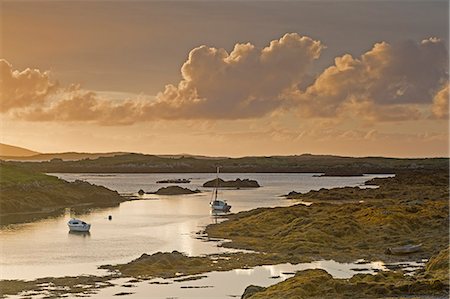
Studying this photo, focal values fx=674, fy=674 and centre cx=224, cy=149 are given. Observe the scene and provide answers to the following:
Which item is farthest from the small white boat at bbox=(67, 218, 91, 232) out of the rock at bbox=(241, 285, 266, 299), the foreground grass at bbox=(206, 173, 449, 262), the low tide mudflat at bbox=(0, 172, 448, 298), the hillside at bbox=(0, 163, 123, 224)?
the rock at bbox=(241, 285, 266, 299)

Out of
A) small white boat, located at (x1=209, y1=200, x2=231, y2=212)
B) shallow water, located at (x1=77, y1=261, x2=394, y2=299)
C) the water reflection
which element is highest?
small white boat, located at (x1=209, y1=200, x2=231, y2=212)

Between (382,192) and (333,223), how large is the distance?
6276 cm

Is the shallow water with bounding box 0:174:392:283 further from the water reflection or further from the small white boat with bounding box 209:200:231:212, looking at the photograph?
the small white boat with bounding box 209:200:231:212

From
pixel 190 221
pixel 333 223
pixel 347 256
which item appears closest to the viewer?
pixel 347 256

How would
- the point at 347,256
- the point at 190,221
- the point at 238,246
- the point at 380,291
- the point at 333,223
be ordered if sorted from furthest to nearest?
the point at 190,221, the point at 333,223, the point at 238,246, the point at 347,256, the point at 380,291

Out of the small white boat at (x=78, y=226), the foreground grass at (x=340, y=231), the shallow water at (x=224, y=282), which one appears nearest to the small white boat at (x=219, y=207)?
the foreground grass at (x=340, y=231)

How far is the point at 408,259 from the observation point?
47.4 meters

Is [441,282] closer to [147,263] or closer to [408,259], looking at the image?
[408,259]

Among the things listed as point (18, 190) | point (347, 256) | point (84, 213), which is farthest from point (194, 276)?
point (18, 190)

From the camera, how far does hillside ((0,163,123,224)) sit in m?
91.9

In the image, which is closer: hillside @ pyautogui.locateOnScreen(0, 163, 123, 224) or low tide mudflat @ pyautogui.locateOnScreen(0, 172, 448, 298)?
low tide mudflat @ pyautogui.locateOnScreen(0, 172, 448, 298)

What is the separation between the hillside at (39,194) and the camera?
91.9m

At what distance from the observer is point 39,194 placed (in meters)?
102

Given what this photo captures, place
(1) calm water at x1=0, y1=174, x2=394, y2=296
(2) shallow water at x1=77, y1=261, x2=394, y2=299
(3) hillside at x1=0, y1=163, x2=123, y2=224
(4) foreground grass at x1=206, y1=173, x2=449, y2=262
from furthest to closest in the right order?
(3) hillside at x1=0, y1=163, x2=123, y2=224 < (4) foreground grass at x1=206, y1=173, x2=449, y2=262 < (1) calm water at x1=0, y1=174, x2=394, y2=296 < (2) shallow water at x1=77, y1=261, x2=394, y2=299
